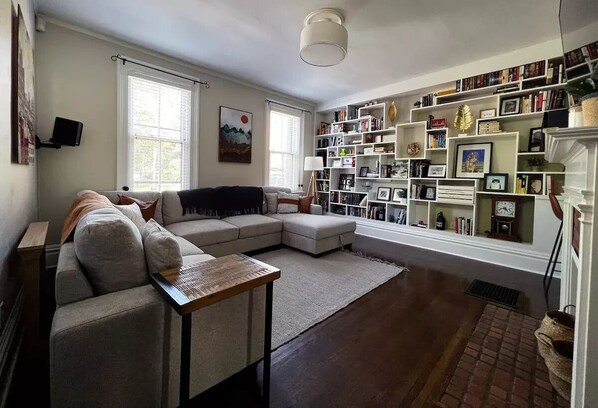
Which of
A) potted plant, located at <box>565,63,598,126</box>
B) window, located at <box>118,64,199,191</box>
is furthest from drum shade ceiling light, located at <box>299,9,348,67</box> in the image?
window, located at <box>118,64,199,191</box>

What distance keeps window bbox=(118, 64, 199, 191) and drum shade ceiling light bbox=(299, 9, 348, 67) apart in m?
2.04

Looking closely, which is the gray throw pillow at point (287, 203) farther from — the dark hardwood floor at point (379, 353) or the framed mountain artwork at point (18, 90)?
the framed mountain artwork at point (18, 90)

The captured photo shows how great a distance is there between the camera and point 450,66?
3648mm

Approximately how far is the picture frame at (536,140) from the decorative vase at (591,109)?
2.71 meters

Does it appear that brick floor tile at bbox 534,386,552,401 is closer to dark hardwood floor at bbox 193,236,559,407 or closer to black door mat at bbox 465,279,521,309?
dark hardwood floor at bbox 193,236,559,407

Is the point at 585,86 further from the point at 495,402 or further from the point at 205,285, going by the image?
the point at 205,285

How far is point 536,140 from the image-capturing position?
3172 millimetres

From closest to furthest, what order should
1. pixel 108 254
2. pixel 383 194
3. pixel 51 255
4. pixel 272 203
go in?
pixel 108 254 < pixel 51 255 < pixel 272 203 < pixel 383 194

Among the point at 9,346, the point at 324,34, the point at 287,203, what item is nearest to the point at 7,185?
the point at 9,346

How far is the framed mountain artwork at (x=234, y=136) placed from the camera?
164 inches

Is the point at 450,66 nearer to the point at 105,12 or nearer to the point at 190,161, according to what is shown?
the point at 190,161

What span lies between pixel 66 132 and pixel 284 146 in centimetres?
329

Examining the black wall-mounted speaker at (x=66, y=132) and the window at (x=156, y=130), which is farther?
the window at (x=156, y=130)

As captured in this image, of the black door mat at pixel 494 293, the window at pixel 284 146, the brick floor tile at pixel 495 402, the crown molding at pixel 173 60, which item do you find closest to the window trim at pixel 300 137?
the window at pixel 284 146
